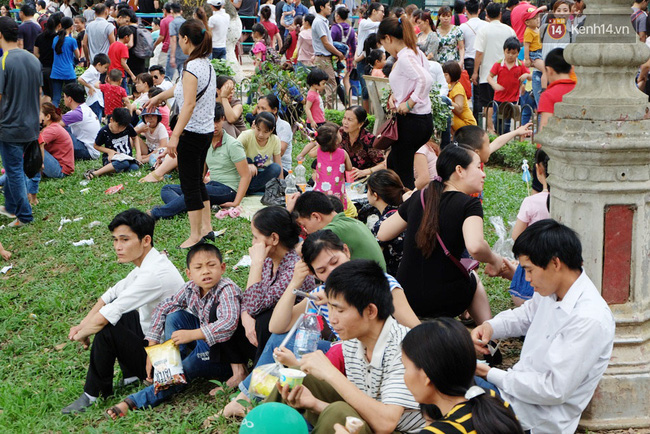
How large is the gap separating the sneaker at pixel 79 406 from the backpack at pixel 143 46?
10.9 m

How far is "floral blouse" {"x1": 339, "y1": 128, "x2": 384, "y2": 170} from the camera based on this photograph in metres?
8.37

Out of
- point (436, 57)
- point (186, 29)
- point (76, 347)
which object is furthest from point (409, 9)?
point (76, 347)

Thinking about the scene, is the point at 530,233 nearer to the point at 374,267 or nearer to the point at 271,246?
the point at 374,267

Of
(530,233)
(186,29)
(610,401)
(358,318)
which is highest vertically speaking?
(186,29)

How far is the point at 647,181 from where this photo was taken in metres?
3.82

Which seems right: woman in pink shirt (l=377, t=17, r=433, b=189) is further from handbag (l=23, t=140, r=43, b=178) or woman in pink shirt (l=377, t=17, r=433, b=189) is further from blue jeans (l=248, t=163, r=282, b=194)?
handbag (l=23, t=140, r=43, b=178)

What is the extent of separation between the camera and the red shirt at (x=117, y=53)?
1394cm

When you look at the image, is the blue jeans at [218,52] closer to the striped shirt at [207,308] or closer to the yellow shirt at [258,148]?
the yellow shirt at [258,148]

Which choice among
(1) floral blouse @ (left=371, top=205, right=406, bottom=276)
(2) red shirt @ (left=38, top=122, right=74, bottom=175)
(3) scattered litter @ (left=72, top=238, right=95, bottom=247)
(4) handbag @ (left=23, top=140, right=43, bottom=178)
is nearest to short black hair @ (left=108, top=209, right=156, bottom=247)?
(1) floral blouse @ (left=371, top=205, right=406, bottom=276)

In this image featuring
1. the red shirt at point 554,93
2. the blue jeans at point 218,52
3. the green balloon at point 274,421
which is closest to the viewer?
the green balloon at point 274,421

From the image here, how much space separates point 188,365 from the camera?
483cm

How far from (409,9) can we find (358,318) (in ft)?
40.5

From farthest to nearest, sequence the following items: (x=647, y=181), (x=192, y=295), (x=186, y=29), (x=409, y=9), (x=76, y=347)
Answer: (x=409, y=9)
(x=186, y=29)
(x=76, y=347)
(x=192, y=295)
(x=647, y=181)

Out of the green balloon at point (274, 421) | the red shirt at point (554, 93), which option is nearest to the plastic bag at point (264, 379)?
the green balloon at point (274, 421)
